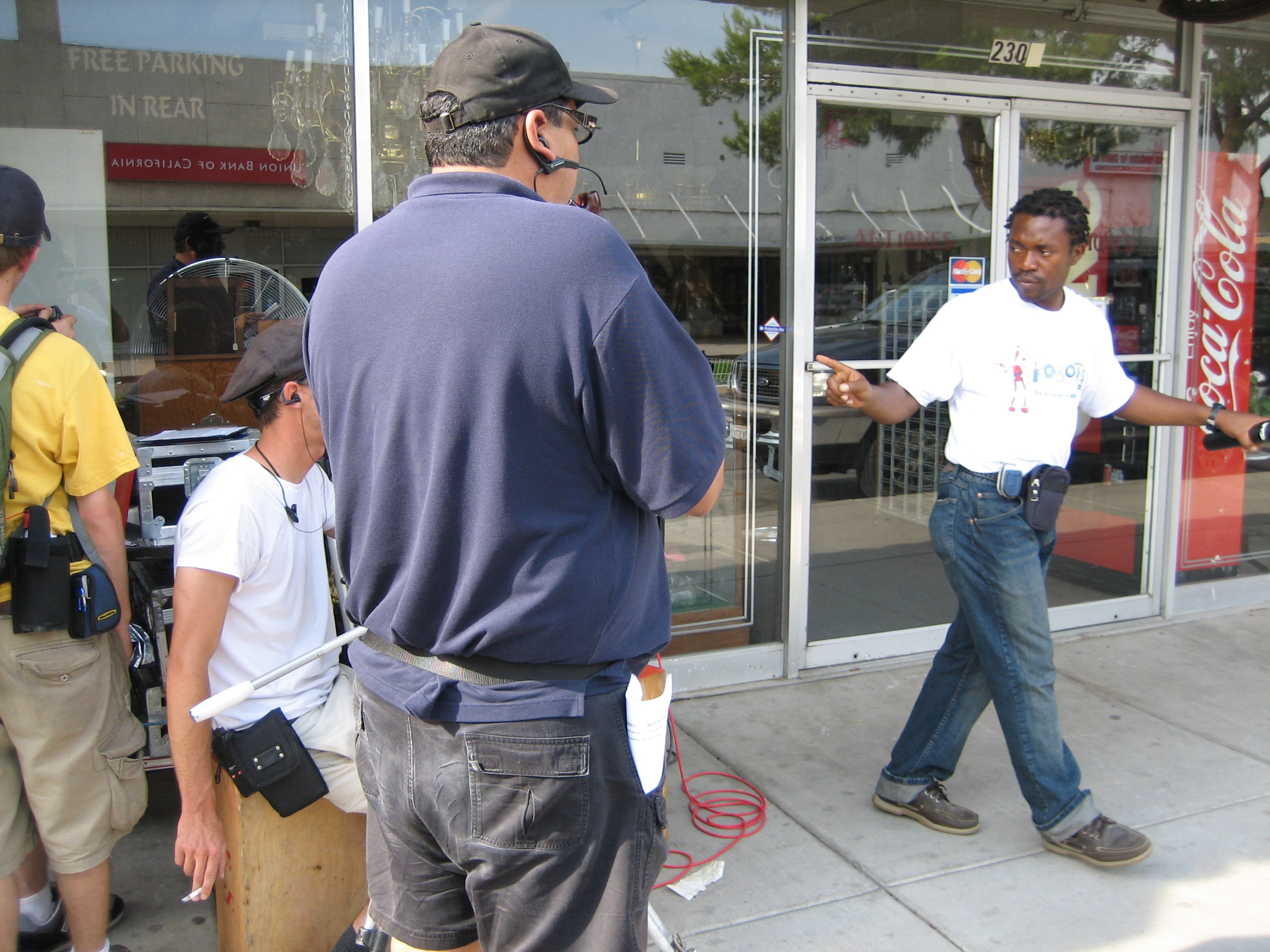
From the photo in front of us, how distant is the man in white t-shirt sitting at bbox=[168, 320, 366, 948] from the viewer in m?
2.29

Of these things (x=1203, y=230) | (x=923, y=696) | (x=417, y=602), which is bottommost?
(x=923, y=696)

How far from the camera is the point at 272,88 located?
13.8ft

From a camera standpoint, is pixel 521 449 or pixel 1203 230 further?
pixel 1203 230

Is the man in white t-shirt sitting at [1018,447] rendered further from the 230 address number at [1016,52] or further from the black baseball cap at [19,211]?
the black baseball cap at [19,211]

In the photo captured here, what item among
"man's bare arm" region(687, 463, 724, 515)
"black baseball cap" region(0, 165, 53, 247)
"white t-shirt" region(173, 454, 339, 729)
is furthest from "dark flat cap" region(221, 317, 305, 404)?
"man's bare arm" region(687, 463, 724, 515)

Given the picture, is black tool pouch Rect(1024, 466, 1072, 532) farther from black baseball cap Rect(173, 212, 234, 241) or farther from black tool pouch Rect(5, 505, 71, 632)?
black baseball cap Rect(173, 212, 234, 241)

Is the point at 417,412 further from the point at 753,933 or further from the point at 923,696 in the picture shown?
the point at 923,696

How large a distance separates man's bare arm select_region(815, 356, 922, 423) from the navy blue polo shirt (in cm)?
147

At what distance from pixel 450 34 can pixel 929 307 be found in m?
2.28

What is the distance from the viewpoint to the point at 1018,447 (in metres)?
3.07

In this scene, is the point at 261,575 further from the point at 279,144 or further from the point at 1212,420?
the point at 1212,420

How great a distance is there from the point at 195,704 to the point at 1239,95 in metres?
5.46

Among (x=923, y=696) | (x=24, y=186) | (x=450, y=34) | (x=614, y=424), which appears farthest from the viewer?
(x=450, y=34)

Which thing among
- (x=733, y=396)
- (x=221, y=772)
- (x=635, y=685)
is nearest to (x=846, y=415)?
(x=733, y=396)
